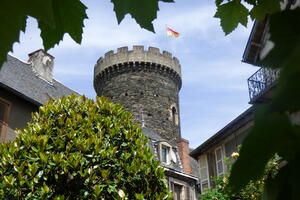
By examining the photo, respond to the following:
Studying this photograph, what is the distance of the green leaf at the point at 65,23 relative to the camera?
3.62 ft

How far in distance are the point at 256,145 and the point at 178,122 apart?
38.0m

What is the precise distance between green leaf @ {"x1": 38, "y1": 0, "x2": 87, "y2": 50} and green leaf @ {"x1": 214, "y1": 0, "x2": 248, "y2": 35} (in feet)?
2.32

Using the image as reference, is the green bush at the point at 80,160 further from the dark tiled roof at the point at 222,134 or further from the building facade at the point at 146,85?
the building facade at the point at 146,85

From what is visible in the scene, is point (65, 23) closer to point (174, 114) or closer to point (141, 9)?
point (141, 9)

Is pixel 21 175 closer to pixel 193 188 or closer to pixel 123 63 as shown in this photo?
pixel 193 188

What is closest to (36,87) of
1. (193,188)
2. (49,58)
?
(49,58)

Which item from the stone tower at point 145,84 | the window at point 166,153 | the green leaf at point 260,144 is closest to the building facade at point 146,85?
the stone tower at point 145,84

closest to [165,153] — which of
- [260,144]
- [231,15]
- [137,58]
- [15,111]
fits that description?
[15,111]

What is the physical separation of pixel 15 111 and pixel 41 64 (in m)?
6.22

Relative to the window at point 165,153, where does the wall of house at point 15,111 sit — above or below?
below

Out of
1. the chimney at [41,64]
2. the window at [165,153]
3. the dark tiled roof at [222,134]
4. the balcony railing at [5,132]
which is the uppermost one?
the chimney at [41,64]

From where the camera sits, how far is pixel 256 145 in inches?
24.8

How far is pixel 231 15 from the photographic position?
173 centimetres

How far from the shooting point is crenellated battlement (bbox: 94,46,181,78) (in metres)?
38.5
